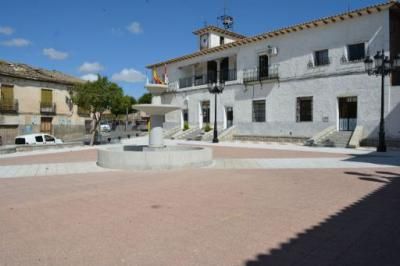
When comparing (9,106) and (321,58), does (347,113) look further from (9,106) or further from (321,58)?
(9,106)

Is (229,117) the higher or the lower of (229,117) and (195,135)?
the higher

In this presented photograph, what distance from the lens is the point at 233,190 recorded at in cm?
672

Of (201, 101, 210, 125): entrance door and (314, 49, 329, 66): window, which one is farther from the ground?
(314, 49, 329, 66): window

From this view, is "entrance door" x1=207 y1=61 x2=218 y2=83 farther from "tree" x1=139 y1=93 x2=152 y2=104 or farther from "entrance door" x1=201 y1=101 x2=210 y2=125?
"tree" x1=139 y1=93 x2=152 y2=104

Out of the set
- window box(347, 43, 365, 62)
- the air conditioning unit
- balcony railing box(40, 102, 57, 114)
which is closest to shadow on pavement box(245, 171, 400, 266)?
window box(347, 43, 365, 62)

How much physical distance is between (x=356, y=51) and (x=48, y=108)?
79.9ft

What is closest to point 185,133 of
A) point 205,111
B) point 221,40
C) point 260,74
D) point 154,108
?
point 205,111

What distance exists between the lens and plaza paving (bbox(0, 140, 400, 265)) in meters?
3.48

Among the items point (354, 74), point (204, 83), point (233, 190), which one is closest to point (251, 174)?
point (233, 190)

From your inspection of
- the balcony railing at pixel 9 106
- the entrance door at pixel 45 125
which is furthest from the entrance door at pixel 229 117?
the balcony railing at pixel 9 106

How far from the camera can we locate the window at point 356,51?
763 inches

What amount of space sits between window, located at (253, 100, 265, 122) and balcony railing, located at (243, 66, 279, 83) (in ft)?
5.92

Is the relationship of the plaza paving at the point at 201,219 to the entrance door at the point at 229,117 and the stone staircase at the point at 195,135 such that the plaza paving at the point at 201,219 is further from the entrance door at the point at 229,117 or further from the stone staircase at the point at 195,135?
the entrance door at the point at 229,117

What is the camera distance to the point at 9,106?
25.6 meters
